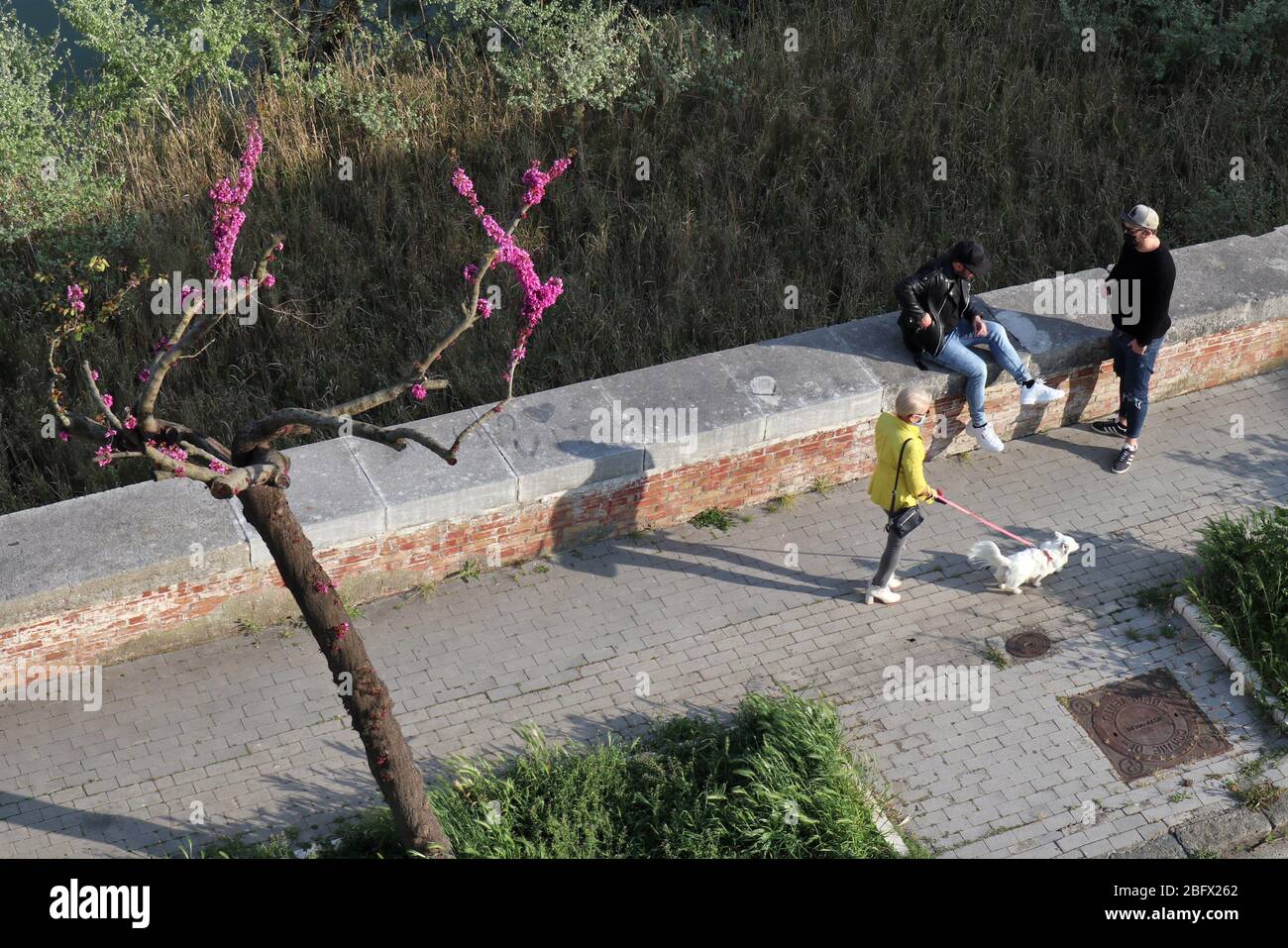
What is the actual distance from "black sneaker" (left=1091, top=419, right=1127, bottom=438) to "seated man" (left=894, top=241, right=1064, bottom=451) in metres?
0.69

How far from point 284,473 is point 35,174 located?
5960 mm

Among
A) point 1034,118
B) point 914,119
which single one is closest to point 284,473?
point 914,119

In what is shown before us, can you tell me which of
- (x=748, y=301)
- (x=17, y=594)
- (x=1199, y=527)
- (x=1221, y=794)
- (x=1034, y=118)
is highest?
(x=1034, y=118)

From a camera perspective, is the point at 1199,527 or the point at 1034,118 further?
the point at 1034,118

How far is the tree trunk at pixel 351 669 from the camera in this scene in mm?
6137

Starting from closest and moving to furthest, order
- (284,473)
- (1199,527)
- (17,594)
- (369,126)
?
1. (284,473)
2. (17,594)
3. (1199,527)
4. (369,126)

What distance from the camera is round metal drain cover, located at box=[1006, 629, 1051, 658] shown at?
27.4ft

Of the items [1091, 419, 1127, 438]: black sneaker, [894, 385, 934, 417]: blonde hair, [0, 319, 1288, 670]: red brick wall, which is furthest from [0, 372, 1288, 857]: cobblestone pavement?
[894, 385, 934, 417]: blonde hair

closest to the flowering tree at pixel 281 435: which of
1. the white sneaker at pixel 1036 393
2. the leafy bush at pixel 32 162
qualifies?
the white sneaker at pixel 1036 393

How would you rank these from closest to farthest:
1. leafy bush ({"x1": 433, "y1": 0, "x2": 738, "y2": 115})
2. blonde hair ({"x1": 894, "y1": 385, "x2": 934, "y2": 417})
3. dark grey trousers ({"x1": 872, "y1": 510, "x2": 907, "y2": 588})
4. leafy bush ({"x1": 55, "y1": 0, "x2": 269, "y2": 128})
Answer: blonde hair ({"x1": 894, "y1": 385, "x2": 934, "y2": 417}), dark grey trousers ({"x1": 872, "y1": 510, "x2": 907, "y2": 588}), leafy bush ({"x1": 55, "y1": 0, "x2": 269, "y2": 128}), leafy bush ({"x1": 433, "y1": 0, "x2": 738, "y2": 115})

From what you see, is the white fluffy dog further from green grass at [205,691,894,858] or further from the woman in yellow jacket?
green grass at [205,691,894,858]

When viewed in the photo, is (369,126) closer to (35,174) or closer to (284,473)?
(35,174)

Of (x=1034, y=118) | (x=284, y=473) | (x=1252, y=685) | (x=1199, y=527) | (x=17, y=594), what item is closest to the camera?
(x=284, y=473)

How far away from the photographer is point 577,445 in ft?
28.1
